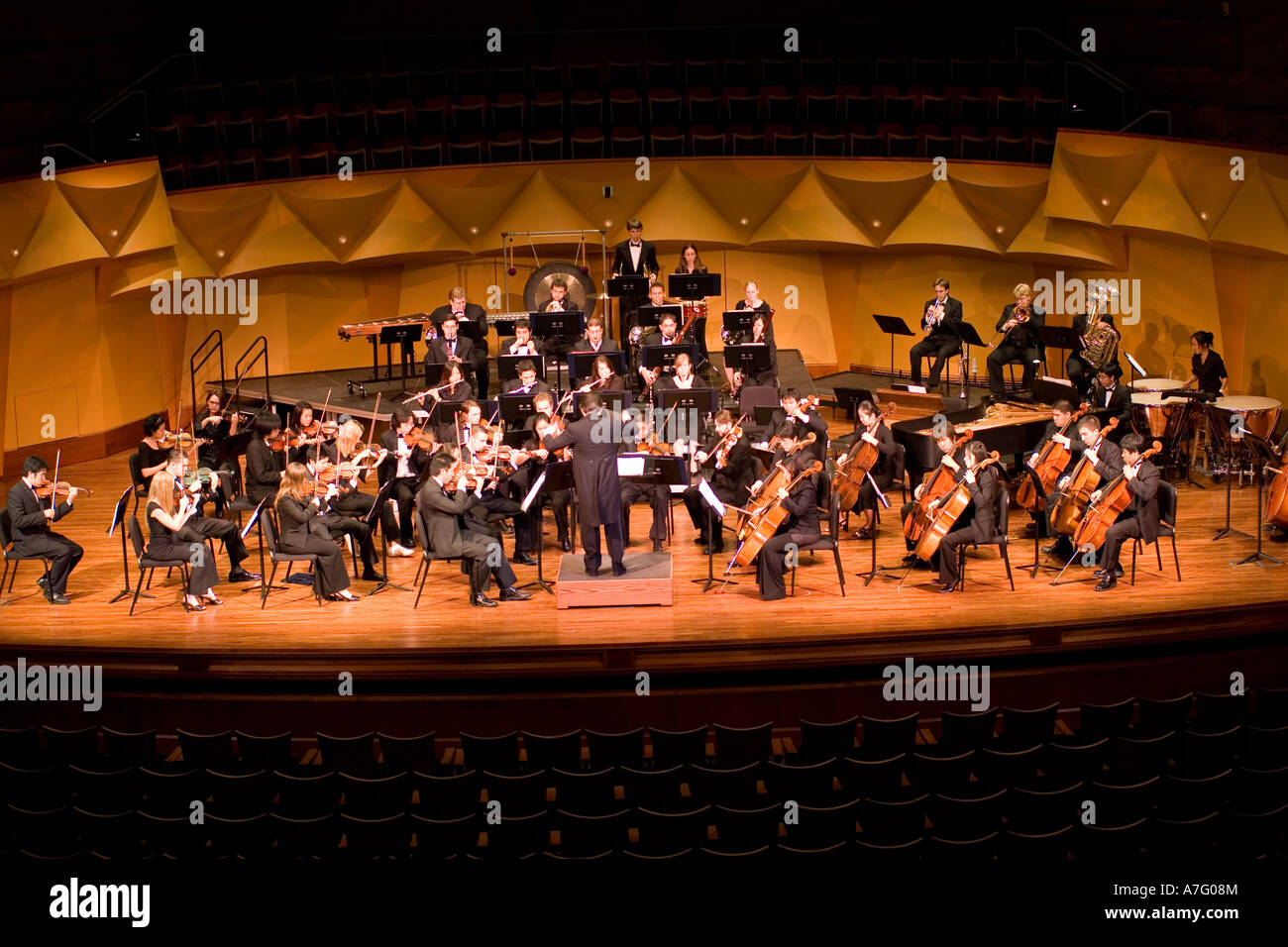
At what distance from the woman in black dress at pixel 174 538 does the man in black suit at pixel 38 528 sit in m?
0.54

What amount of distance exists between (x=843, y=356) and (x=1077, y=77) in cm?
385

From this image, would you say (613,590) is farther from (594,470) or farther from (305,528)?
(305,528)

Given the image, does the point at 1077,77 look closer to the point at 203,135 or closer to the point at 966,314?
the point at 966,314

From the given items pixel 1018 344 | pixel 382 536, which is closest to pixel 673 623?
pixel 382 536

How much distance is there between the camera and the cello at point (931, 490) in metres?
8.73

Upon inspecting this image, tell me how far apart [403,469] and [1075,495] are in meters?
4.58

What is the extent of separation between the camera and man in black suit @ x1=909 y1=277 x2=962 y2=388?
1220 cm

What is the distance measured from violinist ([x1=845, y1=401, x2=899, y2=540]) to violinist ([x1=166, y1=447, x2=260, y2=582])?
4398mm

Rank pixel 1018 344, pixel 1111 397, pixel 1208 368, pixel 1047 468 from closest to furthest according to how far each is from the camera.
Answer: pixel 1047 468
pixel 1111 397
pixel 1208 368
pixel 1018 344

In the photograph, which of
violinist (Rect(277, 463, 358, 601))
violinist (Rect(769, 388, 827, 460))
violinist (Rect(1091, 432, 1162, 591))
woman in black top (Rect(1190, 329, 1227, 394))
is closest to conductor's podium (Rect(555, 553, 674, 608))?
violinist (Rect(277, 463, 358, 601))

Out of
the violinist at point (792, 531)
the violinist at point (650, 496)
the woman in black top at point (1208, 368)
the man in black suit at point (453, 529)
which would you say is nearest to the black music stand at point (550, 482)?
the man in black suit at point (453, 529)

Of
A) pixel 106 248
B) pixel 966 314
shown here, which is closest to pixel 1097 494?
pixel 966 314

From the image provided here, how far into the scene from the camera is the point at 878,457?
32.5ft

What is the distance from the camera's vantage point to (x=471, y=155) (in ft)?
46.5
